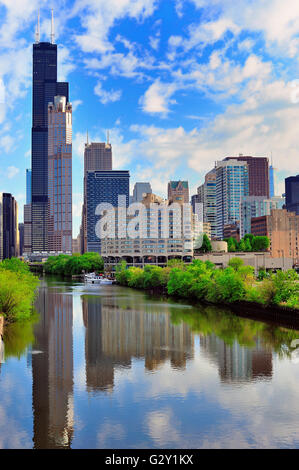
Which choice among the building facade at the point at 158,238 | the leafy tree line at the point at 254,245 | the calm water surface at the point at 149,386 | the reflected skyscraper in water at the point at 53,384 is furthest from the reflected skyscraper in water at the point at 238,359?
the leafy tree line at the point at 254,245

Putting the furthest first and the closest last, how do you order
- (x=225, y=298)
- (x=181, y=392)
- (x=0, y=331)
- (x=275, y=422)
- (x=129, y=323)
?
(x=225, y=298)
(x=129, y=323)
(x=0, y=331)
(x=181, y=392)
(x=275, y=422)

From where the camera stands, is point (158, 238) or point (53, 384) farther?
point (158, 238)

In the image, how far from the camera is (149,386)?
30953mm

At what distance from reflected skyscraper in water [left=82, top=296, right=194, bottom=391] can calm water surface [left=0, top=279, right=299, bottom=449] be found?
97 millimetres

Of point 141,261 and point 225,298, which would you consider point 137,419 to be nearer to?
point 225,298

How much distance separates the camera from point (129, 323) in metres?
56.8

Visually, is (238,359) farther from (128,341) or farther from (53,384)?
(53,384)

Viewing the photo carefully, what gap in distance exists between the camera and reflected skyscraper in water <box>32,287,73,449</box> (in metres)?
23.6

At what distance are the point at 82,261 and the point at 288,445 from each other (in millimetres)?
169121

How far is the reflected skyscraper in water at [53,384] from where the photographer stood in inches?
930

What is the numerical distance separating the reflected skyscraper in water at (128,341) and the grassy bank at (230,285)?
959 cm

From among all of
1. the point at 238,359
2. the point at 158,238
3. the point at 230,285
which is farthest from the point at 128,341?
the point at 158,238

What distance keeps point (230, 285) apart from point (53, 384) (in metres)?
41.3
